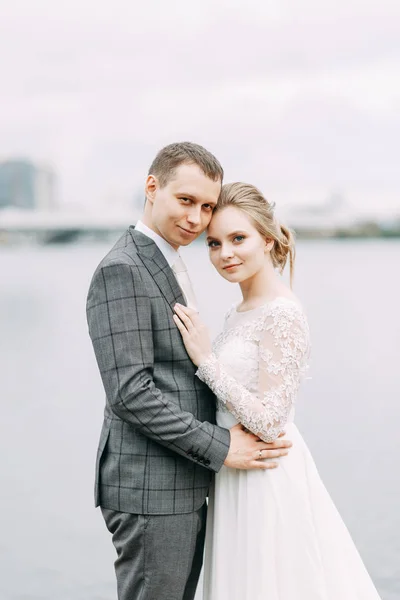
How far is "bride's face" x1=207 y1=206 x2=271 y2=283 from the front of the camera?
2.21 meters

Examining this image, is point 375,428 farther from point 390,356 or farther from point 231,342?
point 231,342

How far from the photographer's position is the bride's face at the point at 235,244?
7.25 ft

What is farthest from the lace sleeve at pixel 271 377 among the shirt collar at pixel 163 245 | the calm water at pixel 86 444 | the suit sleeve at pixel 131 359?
the calm water at pixel 86 444

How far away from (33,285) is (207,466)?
65.7 ft

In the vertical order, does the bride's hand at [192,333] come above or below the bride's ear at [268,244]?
below

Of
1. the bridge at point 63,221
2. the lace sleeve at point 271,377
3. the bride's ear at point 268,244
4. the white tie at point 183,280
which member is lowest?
the bridge at point 63,221

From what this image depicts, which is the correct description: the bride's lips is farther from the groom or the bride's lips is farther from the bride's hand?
the bride's hand

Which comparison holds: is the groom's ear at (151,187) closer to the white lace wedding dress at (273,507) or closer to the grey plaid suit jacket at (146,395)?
the grey plaid suit jacket at (146,395)

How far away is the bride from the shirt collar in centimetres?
14

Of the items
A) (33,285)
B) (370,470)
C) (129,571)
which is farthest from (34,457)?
(33,285)

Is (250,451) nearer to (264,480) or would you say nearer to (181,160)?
(264,480)

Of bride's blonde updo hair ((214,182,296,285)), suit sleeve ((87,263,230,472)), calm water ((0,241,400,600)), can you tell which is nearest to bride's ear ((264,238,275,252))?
bride's blonde updo hair ((214,182,296,285))

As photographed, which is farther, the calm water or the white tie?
the calm water

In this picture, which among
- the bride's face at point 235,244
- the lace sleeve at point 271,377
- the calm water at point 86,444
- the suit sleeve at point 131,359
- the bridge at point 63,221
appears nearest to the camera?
the suit sleeve at point 131,359
